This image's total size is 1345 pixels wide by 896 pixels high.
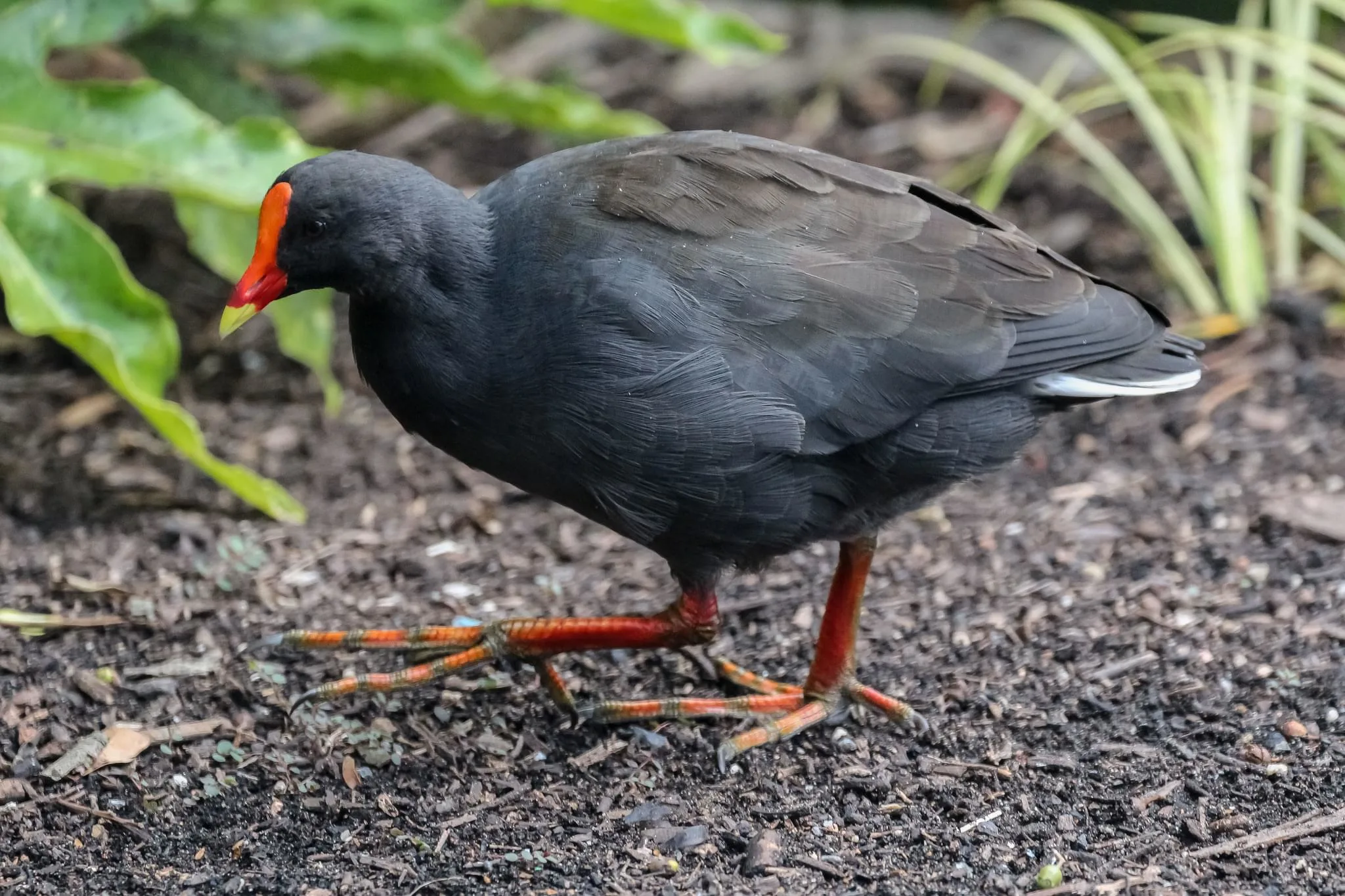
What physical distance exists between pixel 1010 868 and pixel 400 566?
220 cm

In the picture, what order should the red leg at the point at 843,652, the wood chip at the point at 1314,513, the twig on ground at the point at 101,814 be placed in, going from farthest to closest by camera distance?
the wood chip at the point at 1314,513 → the red leg at the point at 843,652 → the twig on ground at the point at 101,814

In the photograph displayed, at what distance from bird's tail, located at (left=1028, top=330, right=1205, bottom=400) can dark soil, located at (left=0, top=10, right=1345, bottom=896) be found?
2.60ft

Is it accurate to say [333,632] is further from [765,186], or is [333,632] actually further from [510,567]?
[765,186]

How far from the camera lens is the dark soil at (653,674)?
3.22 m

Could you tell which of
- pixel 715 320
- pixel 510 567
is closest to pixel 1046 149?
pixel 510 567

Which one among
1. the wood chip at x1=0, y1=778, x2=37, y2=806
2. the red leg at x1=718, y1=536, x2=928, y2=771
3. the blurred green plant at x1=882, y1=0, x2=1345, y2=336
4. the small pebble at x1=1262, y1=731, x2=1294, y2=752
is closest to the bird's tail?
Answer: the red leg at x1=718, y1=536, x2=928, y2=771

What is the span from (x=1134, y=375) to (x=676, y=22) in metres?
2.41

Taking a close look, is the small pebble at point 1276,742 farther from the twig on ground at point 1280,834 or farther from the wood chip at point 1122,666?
the wood chip at point 1122,666

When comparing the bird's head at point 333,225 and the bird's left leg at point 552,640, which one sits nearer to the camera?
the bird's head at point 333,225

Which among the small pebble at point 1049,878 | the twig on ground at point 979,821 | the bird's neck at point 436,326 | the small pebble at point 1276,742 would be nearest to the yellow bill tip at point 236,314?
the bird's neck at point 436,326

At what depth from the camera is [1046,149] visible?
752 centimetres

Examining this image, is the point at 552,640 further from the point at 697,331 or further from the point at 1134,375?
the point at 1134,375

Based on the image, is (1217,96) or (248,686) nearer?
(248,686)

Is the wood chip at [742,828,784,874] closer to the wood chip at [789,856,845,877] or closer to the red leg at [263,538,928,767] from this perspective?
the wood chip at [789,856,845,877]
